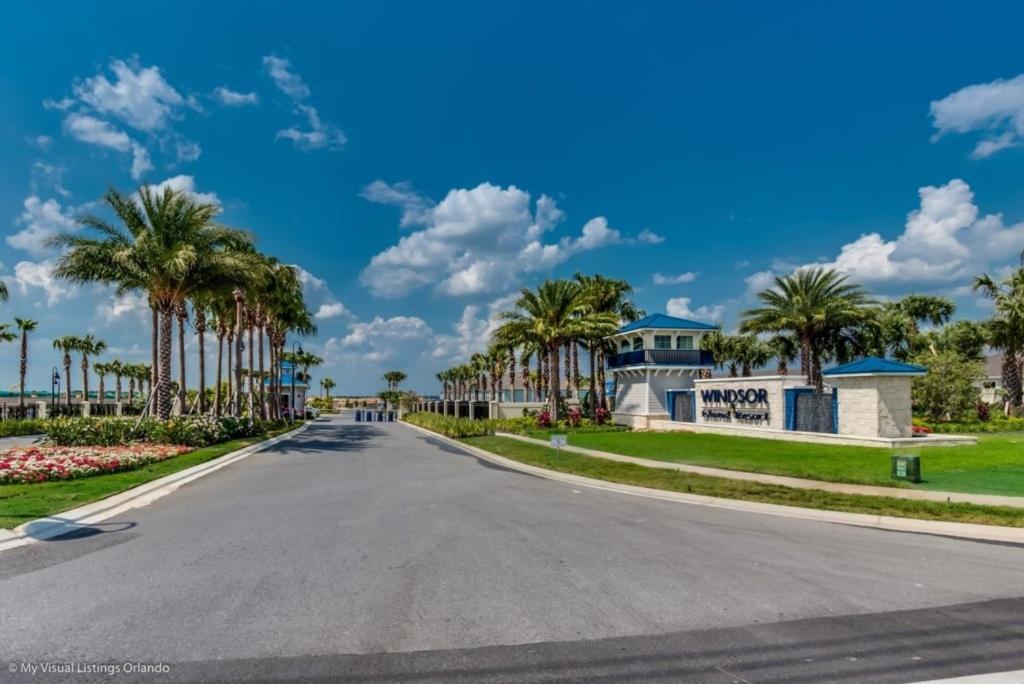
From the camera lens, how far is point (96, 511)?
10836 millimetres

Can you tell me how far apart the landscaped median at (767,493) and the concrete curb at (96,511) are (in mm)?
10125

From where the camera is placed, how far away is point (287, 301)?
1978 inches

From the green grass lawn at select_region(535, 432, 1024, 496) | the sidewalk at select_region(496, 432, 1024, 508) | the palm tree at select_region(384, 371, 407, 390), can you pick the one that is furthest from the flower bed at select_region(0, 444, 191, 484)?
the palm tree at select_region(384, 371, 407, 390)

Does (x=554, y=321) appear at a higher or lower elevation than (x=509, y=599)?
higher

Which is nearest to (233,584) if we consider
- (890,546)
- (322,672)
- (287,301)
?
(322,672)

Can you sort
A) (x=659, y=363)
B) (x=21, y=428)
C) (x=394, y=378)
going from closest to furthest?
(x=21, y=428) → (x=659, y=363) → (x=394, y=378)

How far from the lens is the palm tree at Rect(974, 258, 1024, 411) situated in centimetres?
3531

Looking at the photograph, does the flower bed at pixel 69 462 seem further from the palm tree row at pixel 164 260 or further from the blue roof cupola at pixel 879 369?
the blue roof cupola at pixel 879 369

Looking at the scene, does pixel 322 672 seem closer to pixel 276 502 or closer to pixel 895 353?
pixel 276 502

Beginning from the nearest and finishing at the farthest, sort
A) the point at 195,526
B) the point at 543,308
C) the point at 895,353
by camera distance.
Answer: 1. the point at 195,526
2. the point at 543,308
3. the point at 895,353

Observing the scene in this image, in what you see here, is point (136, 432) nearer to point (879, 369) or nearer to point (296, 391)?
point (879, 369)

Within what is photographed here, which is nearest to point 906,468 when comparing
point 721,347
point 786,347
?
point 786,347

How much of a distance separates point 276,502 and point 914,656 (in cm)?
1088

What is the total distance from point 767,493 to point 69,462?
16954 mm
